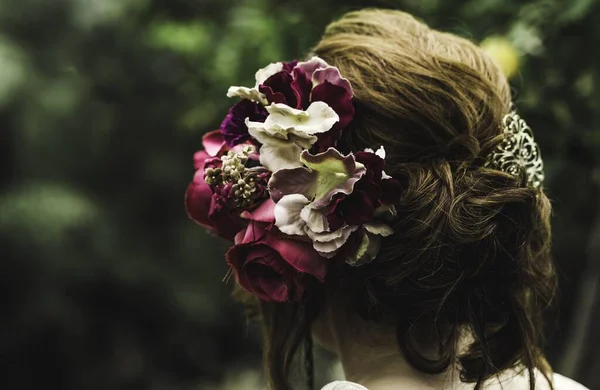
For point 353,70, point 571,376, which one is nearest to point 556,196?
point 571,376

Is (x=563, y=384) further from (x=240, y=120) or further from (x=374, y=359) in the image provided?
(x=240, y=120)

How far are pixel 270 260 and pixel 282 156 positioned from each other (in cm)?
18

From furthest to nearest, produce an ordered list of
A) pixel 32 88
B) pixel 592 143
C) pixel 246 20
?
1. pixel 32 88
2. pixel 246 20
3. pixel 592 143

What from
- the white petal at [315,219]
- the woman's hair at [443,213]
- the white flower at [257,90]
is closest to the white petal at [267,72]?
the white flower at [257,90]

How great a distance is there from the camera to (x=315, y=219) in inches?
49.0

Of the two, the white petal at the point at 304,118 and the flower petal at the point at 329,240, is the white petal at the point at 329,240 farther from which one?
the white petal at the point at 304,118

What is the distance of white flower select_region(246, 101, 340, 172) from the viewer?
1.25m

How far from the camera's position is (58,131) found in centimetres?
507

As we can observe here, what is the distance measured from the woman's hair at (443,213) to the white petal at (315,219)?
0.38ft

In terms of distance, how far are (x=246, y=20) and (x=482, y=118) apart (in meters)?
1.14

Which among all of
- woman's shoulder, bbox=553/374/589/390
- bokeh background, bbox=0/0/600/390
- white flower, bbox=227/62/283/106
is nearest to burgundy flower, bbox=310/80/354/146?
white flower, bbox=227/62/283/106

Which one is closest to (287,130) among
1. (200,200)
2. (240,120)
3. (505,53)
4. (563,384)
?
(240,120)

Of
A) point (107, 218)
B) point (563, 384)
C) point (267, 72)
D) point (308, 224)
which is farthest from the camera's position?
point (107, 218)

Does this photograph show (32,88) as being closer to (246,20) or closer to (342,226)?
(246,20)
